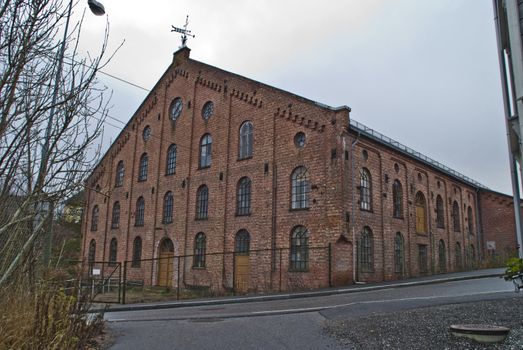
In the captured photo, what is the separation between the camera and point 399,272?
22.3 m

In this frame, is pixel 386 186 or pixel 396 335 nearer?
pixel 396 335

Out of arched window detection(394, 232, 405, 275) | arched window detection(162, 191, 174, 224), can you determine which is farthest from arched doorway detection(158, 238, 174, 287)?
arched window detection(394, 232, 405, 275)

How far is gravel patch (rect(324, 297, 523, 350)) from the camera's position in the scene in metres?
6.01

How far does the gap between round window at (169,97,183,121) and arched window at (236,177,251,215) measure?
786cm

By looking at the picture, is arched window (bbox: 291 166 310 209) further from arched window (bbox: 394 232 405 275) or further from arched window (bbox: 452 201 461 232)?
arched window (bbox: 452 201 461 232)

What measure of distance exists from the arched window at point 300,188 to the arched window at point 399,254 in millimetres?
6068

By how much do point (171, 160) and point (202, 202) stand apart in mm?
4485

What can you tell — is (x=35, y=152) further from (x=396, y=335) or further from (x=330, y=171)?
(x=330, y=171)

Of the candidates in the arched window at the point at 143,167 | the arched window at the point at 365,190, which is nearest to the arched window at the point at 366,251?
the arched window at the point at 365,190

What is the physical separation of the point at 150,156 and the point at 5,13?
25.5 meters

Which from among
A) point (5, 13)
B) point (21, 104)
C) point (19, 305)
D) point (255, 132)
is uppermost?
point (255, 132)

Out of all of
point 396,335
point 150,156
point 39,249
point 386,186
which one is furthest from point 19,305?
point 150,156

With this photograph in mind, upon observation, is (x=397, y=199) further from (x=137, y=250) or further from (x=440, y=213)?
(x=137, y=250)

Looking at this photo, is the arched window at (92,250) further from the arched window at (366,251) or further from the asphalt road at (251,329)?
the asphalt road at (251,329)
